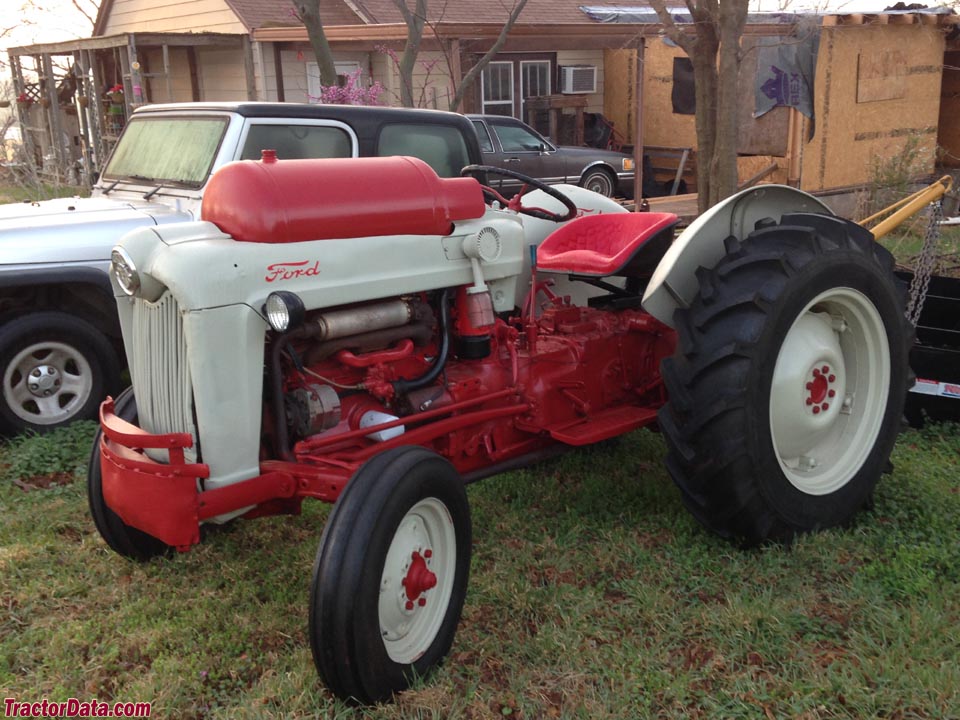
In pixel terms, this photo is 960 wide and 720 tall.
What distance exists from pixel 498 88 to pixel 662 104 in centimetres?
309

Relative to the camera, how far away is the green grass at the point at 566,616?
264 cm

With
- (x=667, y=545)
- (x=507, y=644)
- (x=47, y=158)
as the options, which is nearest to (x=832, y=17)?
(x=667, y=545)

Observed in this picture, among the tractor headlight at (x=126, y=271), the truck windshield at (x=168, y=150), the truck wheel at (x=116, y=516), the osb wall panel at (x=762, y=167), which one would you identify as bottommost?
the truck wheel at (x=116, y=516)

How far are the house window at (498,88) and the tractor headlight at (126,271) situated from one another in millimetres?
13793

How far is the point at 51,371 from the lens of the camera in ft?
16.2

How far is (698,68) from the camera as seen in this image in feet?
22.6

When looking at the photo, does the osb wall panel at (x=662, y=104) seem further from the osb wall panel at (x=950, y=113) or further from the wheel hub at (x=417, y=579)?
the wheel hub at (x=417, y=579)

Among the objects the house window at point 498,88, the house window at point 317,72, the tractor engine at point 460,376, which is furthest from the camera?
the house window at point 498,88

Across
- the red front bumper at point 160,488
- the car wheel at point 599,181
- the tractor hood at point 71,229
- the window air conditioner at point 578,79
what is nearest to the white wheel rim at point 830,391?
the red front bumper at point 160,488

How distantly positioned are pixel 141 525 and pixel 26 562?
3.77 feet

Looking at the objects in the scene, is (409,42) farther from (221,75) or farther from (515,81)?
(221,75)

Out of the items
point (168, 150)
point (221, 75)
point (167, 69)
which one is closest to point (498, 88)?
point (221, 75)

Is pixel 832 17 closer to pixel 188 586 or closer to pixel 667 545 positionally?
pixel 667 545

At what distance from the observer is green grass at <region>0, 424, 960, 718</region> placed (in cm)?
264
